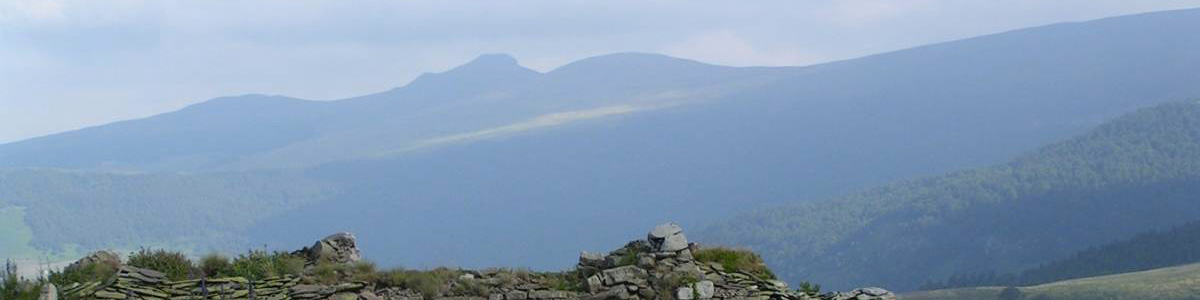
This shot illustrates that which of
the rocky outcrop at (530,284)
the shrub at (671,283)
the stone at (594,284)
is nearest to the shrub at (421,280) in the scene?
the rocky outcrop at (530,284)

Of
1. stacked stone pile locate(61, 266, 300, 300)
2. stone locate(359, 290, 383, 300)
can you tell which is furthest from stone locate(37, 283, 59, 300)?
stone locate(359, 290, 383, 300)

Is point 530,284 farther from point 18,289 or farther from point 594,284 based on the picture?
point 18,289

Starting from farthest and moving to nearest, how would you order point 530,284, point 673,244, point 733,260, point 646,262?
point 733,260 → point 530,284 → point 673,244 → point 646,262

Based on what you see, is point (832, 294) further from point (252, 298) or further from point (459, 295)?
point (252, 298)

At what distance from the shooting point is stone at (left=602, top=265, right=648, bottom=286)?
32594 mm

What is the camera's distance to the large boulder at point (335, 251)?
3650 centimetres

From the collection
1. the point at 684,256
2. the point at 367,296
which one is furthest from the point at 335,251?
the point at 684,256

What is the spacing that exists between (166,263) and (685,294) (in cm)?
1385

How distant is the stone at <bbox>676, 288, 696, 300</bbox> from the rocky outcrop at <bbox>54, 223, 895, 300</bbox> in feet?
0.08

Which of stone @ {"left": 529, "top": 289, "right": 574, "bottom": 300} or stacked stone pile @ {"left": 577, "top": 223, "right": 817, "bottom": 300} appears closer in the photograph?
stacked stone pile @ {"left": 577, "top": 223, "right": 817, "bottom": 300}

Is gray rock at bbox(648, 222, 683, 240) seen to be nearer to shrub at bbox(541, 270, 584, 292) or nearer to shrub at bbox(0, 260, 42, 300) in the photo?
shrub at bbox(541, 270, 584, 292)

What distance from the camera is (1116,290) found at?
561 feet

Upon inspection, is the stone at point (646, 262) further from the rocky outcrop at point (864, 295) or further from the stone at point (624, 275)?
the rocky outcrop at point (864, 295)

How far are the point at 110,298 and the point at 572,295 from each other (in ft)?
37.2
